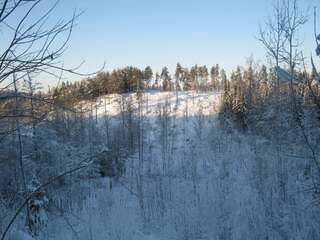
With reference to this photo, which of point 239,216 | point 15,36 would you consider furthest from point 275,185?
point 15,36

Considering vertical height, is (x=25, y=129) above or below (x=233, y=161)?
above

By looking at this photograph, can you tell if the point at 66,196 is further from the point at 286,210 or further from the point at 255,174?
the point at 286,210

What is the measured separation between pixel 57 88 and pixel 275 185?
10.9 metres

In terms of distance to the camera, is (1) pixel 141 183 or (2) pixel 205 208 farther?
(1) pixel 141 183

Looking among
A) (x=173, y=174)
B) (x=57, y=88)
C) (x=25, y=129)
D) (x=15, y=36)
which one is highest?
(x=15, y=36)

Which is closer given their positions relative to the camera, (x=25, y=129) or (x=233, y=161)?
(x=25, y=129)

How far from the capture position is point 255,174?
13469mm

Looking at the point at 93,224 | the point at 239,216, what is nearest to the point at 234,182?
the point at 239,216

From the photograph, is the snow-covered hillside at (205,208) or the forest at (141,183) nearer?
the forest at (141,183)

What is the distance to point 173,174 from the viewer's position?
18031 mm

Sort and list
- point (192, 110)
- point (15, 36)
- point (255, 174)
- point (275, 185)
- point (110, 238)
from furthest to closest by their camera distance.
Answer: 1. point (192, 110)
2. point (255, 174)
3. point (275, 185)
4. point (110, 238)
5. point (15, 36)

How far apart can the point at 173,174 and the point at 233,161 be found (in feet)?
11.5

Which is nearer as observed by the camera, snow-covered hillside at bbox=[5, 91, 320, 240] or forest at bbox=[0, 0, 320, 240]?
forest at bbox=[0, 0, 320, 240]

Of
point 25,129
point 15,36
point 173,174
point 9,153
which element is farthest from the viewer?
point 173,174
